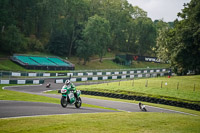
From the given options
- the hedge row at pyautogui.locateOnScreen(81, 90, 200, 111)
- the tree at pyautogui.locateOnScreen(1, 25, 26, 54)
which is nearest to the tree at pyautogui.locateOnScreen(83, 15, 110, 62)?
the tree at pyautogui.locateOnScreen(1, 25, 26, 54)

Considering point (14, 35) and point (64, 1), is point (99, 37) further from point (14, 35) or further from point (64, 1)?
point (14, 35)

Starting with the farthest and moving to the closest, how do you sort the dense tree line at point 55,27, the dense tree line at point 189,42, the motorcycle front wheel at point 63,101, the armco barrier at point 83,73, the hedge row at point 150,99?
the dense tree line at point 55,27, the dense tree line at point 189,42, the armco barrier at point 83,73, the hedge row at point 150,99, the motorcycle front wheel at point 63,101

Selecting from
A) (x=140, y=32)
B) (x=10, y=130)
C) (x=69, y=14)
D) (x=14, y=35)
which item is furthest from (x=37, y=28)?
(x=10, y=130)

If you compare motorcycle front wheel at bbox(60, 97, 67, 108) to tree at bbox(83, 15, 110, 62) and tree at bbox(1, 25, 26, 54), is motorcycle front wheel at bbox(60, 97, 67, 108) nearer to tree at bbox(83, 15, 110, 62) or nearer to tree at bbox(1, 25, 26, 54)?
tree at bbox(1, 25, 26, 54)

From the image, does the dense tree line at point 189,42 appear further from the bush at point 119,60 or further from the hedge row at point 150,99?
the bush at point 119,60

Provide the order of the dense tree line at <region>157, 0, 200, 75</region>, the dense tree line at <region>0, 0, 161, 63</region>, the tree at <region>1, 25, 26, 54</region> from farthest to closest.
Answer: the dense tree line at <region>0, 0, 161, 63</region> → the tree at <region>1, 25, 26, 54</region> → the dense tree line at <region>157, 0, 200, 75</region>

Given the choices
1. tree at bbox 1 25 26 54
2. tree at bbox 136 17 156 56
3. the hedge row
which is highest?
tree at bbox 136 17 156 56

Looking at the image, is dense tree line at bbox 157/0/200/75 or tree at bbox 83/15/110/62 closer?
dense tree line at bbox 157/0/200/75

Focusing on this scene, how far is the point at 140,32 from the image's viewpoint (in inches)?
4139

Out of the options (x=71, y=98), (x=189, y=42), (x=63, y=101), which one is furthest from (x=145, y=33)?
(x=63, y=101)

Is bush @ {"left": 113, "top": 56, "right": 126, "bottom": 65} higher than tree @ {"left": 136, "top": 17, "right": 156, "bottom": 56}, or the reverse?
tree @ {"left": 136, "top": 17, "right": 156, "bottom": 56}

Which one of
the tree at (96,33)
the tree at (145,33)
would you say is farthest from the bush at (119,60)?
the tree at (145,33)

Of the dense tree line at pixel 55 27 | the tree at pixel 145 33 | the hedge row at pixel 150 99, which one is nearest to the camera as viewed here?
the hedge row at pixel 150 99

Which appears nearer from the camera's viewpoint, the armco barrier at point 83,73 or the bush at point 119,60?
the armco barrier at point 83,73
